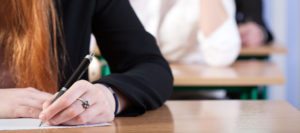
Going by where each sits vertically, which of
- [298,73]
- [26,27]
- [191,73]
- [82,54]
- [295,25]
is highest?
[26,27]

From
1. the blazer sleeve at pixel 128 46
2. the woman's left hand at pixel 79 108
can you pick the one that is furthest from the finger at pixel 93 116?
the blazer sleeve at pixel 128 46

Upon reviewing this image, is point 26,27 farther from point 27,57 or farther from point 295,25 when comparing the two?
point 295,25

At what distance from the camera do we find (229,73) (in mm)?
2352

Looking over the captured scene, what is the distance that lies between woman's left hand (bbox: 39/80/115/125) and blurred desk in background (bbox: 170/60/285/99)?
42.2 inches

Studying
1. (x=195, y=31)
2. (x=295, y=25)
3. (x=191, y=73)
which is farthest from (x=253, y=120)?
(x=295, y=25)

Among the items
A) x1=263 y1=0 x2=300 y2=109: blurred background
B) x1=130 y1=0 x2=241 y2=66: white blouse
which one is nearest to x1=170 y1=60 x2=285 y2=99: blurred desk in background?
x1=130 y1=0 x2=241 y2=66: white blouse

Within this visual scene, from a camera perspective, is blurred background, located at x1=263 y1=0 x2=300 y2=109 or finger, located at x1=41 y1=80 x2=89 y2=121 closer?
finger, located at x1=41 y1=80 x2=89 y2=121

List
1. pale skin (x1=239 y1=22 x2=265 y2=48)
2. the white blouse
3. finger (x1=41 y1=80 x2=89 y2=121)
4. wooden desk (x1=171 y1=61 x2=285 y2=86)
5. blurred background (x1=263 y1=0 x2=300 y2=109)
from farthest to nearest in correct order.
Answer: blurred background (x1=263 y1=0 x2=300 y2=109)
pale skin (x1=239 y1=22 x2=265 y2=48)
the white blouse
wooden desk (x1=171 y1=61 x2=285 y2=86)
finger (x1=41 y1=80 x2=89 y2=121)

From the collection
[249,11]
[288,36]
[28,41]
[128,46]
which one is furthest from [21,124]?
[288,36]

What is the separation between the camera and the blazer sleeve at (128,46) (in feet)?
4.50

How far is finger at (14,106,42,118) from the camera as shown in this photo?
116 cm

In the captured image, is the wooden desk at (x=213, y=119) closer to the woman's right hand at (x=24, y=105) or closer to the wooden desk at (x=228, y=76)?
the woman's right hand at (x=24, y=105)

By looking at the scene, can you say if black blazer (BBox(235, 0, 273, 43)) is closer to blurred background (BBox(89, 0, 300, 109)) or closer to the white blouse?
blurred background (BBox(89, 0, 300, 109))

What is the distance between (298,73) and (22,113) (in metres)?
3.88
